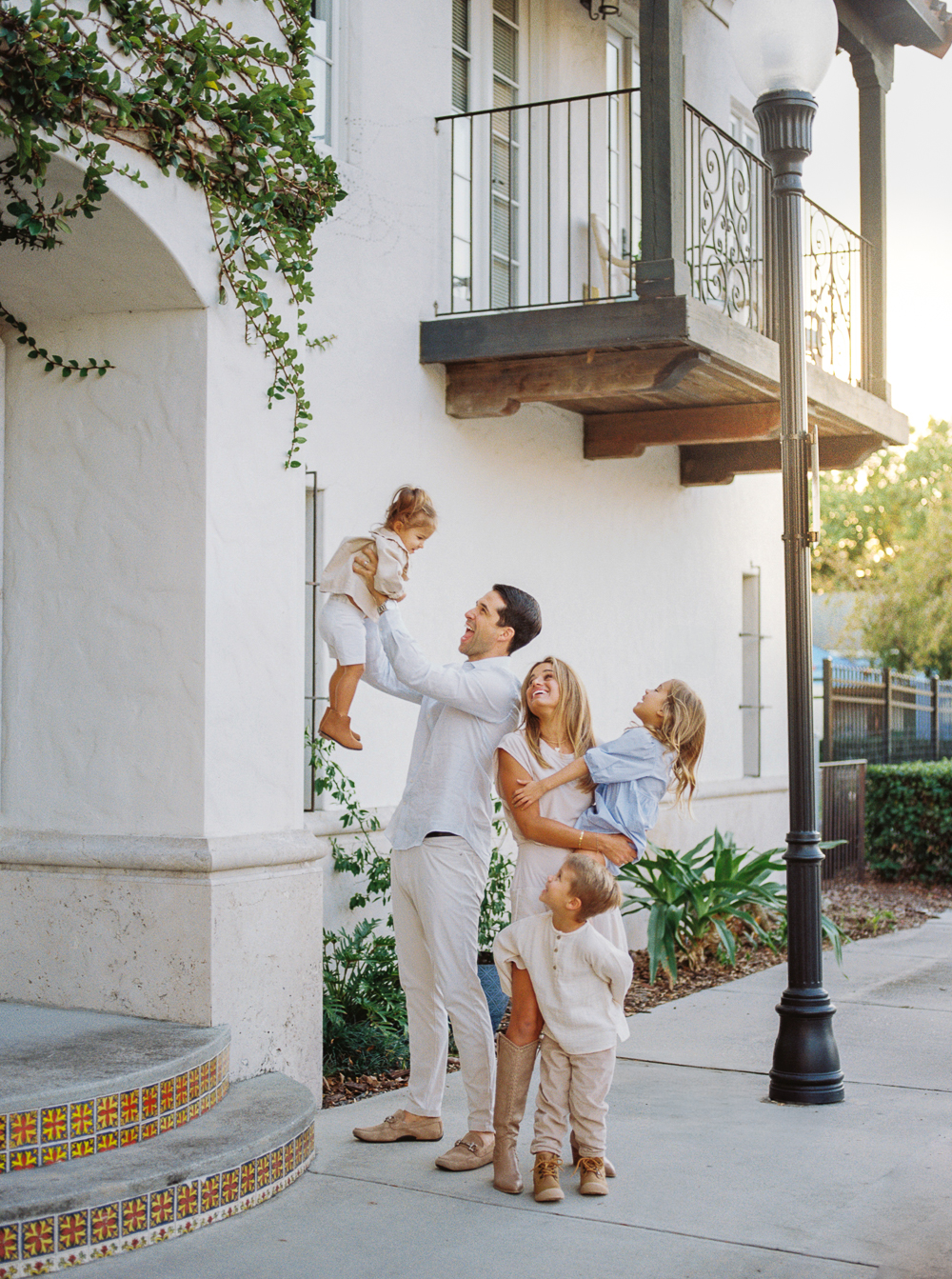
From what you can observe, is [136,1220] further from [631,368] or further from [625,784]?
[631,368]

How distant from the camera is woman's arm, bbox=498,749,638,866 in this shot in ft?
15.1

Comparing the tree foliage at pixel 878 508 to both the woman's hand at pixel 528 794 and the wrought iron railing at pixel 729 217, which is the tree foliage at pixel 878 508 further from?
the woman's hand at pixel 528 794

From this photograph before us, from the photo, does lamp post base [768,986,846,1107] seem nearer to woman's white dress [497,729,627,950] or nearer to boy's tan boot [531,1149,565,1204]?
woman's white dress [497,729,627,950]

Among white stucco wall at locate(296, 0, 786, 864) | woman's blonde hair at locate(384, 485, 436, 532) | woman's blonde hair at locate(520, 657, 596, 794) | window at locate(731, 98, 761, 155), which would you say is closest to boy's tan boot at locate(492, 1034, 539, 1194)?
woman's blonde hair at locate(520, 657, 596, 794)

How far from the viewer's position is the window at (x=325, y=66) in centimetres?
752

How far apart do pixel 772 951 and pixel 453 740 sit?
529 cm

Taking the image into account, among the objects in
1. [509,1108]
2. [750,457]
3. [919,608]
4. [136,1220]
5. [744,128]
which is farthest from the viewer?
[919,608]

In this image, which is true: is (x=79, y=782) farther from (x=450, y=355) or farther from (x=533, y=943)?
(x=450, y=355)

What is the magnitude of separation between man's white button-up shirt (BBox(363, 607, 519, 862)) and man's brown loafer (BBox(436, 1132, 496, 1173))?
0.94m

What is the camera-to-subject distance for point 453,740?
16.1 ft

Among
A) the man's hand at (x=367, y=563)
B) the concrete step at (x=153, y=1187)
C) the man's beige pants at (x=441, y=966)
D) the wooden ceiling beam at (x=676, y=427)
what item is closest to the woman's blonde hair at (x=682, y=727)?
the man's beige pants at (x=441, y=966)

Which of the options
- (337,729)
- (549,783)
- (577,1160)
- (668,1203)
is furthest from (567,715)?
(668,1203)

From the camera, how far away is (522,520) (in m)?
8.97

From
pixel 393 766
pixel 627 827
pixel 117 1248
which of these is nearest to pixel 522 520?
pixel 393 766
